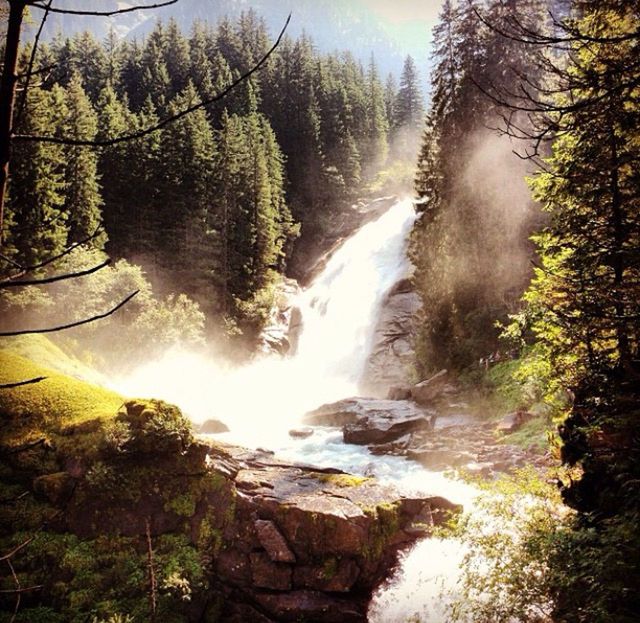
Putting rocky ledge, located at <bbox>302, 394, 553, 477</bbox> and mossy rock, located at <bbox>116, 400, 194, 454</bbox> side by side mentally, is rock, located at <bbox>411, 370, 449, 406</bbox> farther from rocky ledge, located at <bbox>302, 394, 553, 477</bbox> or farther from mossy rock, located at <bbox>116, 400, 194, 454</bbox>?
mossy rock, located at <bbox>116, 400, 194, 454</bbox>

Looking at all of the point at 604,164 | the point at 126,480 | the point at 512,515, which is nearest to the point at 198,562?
the point at 126,480

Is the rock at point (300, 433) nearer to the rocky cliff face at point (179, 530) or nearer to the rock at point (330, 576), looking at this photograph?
the rocky cliff face at point (179, 530)

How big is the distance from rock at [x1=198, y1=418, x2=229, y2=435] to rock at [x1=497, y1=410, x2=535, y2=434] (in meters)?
10.3

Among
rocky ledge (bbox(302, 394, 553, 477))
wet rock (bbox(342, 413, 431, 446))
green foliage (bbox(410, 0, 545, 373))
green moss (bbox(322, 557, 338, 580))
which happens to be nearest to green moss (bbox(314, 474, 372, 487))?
green moss (bbox(322, 557, 338, 580))

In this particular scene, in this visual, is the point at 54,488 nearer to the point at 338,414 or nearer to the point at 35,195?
the point at 338,414

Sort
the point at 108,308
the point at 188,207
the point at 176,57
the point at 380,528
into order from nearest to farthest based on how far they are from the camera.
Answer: the point at 380,528 < the point at 108,308 < the point at 188,207 < the point at 176,57

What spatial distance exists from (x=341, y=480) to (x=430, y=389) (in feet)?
32.6

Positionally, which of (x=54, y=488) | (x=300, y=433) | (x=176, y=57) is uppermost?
(x=176, y=57)

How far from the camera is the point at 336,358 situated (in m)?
29.3

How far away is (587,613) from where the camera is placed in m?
4.64

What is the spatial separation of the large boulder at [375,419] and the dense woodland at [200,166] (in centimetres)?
1138

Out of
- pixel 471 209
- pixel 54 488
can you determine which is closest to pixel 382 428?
pixel 471 209

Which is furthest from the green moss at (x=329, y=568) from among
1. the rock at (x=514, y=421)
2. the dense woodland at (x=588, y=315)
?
the rock at (x=514, y=421)

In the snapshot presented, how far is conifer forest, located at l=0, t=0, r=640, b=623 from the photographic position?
5875mm
